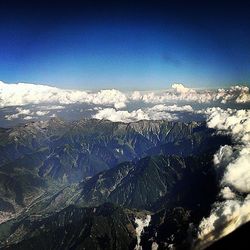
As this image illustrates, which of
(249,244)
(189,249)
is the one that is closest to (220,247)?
(249,244)

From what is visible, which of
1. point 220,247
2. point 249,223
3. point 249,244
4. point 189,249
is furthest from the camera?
point 189,249

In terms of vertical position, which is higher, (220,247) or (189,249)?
(220,247)

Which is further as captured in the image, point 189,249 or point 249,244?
point 189,249

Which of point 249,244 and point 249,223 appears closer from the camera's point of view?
point 249,244

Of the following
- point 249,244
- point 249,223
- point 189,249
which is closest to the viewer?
point 249,244

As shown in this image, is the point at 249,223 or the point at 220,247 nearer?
the point at 220,247

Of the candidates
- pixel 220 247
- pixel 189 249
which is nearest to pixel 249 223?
pixel 220 247

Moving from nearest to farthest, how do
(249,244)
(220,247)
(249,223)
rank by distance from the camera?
(249,244)
(220,247)
(249,223)

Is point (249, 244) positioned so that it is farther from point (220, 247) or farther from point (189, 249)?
point (189, 249)

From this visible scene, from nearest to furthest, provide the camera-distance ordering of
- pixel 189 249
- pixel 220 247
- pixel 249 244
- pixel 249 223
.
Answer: pixel 249 244 → pixel 220 247 → pixel 249 223 → pixel 189 249

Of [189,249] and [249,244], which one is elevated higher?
[249,244]
